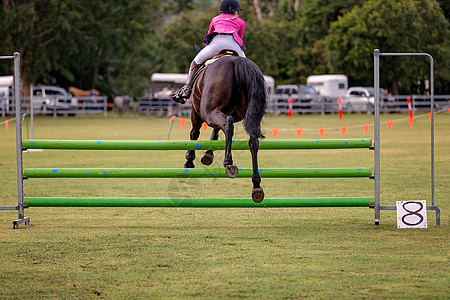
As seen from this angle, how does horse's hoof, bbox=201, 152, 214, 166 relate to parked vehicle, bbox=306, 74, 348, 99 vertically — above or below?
below

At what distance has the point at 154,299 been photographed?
17.0ft

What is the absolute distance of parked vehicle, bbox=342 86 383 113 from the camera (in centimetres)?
4650

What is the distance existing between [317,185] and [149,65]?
219ft

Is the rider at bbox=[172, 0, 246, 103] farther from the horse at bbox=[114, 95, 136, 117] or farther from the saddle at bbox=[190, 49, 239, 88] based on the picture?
the horse at bbox=[114, 95, 136, 117]

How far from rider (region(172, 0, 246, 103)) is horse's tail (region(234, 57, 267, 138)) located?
0.93 metres

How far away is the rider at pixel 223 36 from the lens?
8766 millimetres

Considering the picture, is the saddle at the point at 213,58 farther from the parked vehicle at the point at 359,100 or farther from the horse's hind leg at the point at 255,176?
the parked vehicle at the point at 359,100

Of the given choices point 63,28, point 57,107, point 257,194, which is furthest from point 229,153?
point 57,107

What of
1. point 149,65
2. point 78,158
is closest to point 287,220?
point 78,158

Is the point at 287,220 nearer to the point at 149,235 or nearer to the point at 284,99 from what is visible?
the point at 149,235

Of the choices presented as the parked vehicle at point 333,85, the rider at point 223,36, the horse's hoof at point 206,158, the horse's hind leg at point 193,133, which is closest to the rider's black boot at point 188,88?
the rider at point 223,36

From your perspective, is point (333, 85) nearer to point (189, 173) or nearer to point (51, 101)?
point (51, 101)

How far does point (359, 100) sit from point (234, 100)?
4138 cm

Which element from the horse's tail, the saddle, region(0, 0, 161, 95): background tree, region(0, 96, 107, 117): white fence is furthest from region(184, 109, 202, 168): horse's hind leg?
region(0, 0, 161, 95): background tree
